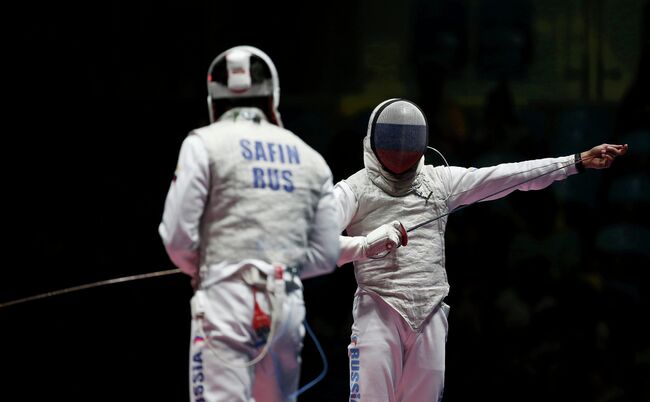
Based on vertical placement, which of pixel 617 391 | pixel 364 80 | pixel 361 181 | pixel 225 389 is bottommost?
pixel 617 391

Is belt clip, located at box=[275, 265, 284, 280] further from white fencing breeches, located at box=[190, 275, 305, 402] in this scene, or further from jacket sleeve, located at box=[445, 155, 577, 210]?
jacket sleeve, located at box=[445, 155, 577, 210]

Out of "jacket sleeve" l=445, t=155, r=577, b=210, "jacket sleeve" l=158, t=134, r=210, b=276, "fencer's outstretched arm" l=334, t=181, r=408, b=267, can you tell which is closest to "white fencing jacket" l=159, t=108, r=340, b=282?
"jacket sleeve" l=158, t=134, r=210, b=276

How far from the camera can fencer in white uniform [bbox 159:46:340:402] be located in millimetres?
2266

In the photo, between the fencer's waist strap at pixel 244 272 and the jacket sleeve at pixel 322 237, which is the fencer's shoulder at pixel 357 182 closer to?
the jacket sleeve at pixel 322 237

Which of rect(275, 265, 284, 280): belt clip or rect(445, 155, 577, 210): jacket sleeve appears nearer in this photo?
rect(275, 265, 284, 280): belt clip

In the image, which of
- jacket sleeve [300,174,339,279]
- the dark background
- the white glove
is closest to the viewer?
jacket sleeve [300,174,339,279]

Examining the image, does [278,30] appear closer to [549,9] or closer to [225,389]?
[549,9]

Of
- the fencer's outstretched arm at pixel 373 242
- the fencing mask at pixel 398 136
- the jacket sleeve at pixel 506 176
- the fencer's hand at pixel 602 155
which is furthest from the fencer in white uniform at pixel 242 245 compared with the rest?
the fencer's hand at pixel 602 155

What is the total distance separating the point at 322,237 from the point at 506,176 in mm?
1049

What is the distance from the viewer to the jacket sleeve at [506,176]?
327 cm

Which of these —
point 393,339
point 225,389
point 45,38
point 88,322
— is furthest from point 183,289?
point 225,389

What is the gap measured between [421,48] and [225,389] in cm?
289

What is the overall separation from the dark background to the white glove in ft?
5.24

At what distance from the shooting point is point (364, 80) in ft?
15.6
